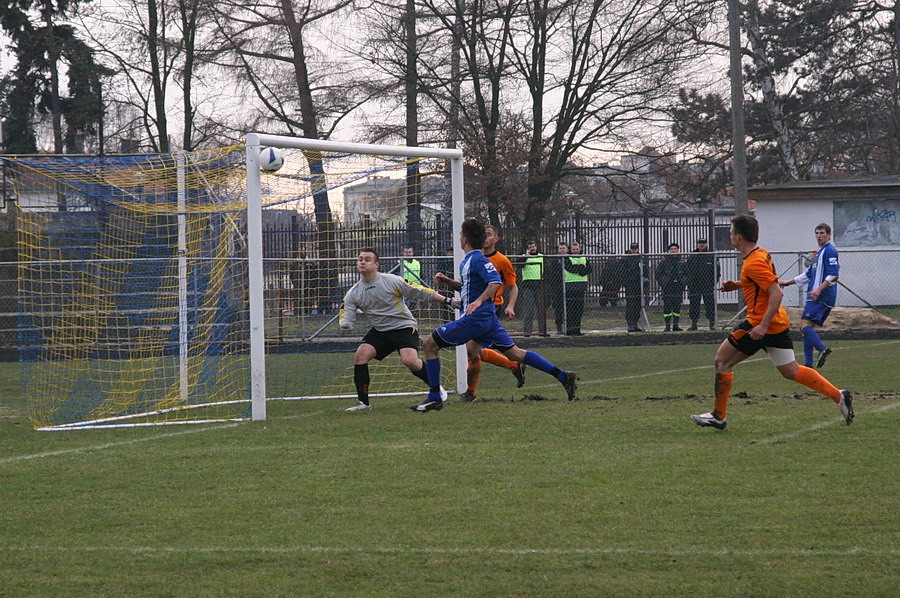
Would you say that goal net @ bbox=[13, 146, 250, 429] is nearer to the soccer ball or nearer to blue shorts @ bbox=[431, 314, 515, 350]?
the soccer ball

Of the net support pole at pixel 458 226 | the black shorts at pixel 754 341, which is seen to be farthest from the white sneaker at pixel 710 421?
the net support pole at pixel 458 226

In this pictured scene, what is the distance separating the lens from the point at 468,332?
420 inches

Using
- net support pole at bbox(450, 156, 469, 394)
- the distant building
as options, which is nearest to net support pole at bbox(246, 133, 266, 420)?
the distant building

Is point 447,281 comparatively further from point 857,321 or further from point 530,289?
point 857,321

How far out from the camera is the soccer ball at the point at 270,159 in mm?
10336

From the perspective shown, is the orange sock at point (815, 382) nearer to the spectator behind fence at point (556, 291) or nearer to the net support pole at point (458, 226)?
the net support pole at point (458, 226)

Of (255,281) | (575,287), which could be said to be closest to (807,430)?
(255,281)

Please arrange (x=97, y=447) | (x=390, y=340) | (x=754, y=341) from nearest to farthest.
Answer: (x=754, y=341) → (x=97, y=447) → (x=390, y=340)

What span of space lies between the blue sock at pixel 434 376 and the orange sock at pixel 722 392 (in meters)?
3.02

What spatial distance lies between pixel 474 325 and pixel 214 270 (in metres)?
3.95

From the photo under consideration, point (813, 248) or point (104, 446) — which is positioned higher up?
point (813, 248)

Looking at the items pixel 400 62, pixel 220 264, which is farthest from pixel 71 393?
pixel 400 62

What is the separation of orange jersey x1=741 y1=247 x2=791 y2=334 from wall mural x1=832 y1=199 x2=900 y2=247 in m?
21.4

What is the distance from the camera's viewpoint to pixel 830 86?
3878 centimetres
